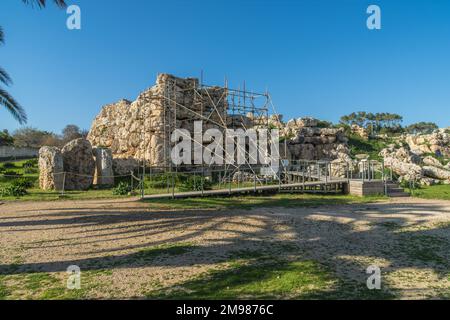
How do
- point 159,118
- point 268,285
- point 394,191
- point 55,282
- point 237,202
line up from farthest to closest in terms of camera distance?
point 159,118
point 394,191
point 237,202
point 55,282
point 268,285

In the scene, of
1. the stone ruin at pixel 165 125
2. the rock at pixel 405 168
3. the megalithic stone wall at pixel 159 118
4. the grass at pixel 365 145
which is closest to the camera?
the rock at pixel 405 168

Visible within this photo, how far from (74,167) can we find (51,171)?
1930 mm

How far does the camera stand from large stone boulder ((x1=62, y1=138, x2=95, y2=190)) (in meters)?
19.2

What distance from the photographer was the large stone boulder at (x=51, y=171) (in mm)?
18266

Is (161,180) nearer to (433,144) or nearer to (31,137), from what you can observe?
(433,144)

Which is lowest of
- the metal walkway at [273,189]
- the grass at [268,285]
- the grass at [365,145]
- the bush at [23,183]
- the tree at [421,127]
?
the grass at [268,285]

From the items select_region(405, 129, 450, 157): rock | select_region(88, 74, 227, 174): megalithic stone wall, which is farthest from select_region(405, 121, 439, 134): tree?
select_region(88, 74, 227, 174): megalithic stone wall

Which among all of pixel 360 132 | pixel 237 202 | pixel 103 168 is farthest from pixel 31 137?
pixel 360 132

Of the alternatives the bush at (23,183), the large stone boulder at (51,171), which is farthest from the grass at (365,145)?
the bush at (23,183)

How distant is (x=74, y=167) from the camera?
20.2 meters

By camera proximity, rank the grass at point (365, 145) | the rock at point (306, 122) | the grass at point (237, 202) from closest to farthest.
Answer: the grass at point (237, 202) < the rock at point (306, 122) < the grass at point (365, 145)

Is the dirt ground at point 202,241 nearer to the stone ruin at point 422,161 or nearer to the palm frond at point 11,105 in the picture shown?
the palm frond at point 11,105

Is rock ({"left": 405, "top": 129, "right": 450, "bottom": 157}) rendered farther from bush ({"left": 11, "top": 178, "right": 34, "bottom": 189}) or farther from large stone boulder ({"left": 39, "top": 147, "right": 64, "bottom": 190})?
bush ({"left": 11, "top": 178, "right": 34, "bottom": 189})

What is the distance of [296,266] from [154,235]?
4.25 metres
